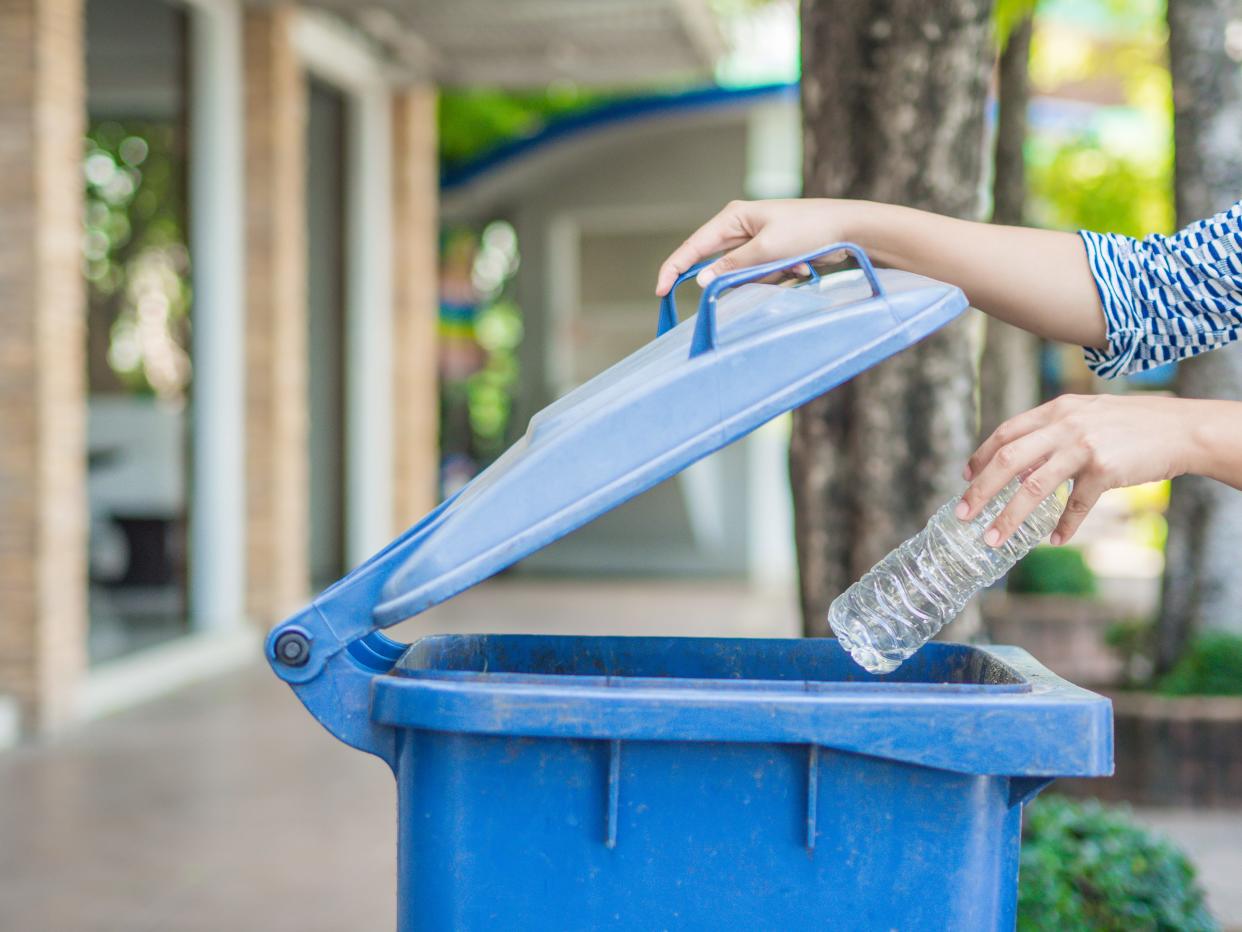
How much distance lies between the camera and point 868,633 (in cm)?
221

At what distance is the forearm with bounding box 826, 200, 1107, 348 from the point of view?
77.9 inches

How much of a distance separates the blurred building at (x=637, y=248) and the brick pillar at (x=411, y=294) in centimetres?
124

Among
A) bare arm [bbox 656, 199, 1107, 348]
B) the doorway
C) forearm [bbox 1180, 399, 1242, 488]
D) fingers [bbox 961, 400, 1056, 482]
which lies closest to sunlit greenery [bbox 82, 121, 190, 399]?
the doorway

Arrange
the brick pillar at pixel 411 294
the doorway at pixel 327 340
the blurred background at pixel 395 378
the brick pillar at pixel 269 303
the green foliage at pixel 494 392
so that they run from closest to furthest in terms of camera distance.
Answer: the blurred background at pixel 395 378 < the brick pillar at pixel 269 303 < the doorway at pixel 327 340 < the brick pillar at pixel 411 294 < the green foliage at pixel 494 392

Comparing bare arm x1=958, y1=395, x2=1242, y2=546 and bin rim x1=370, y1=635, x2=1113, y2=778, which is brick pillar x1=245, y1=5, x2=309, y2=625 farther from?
bare arm x1=958, y1=395, x2=1242, y2=546

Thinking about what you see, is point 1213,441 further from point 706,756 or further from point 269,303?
point 269,303

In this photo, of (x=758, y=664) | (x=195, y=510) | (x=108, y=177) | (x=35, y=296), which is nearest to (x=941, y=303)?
(x=758, y=664)

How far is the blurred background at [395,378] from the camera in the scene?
3352 millimetres

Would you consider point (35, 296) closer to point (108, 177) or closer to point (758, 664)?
point (108, 177)

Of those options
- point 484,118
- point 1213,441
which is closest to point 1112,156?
point 484,118

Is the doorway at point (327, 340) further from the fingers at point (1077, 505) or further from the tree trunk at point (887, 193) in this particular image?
the fingers at point (1077, 505)

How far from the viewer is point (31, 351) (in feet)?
21.2

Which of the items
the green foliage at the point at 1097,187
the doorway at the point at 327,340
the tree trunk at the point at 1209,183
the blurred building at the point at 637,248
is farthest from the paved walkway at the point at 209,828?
the green foliage at the point at 1097,187

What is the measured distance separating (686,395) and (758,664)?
59 centimetres
